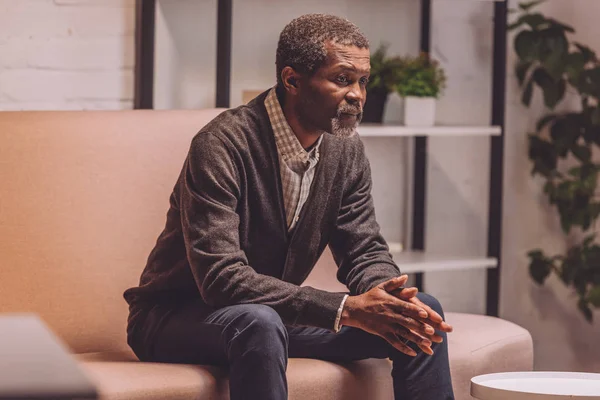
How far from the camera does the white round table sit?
1.34 m

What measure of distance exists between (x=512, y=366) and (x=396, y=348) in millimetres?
418

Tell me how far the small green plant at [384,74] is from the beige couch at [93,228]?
747mm

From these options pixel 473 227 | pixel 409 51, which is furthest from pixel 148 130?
pixel 473 227

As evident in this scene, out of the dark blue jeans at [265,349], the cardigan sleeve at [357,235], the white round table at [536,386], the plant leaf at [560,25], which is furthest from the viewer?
the plant leaf at [560,25]

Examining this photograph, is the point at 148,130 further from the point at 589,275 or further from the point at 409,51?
the point at 589,275

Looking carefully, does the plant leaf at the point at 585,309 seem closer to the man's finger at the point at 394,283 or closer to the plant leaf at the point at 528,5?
the plant leaf at the point at 528,5

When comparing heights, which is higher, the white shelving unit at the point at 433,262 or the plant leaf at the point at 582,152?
the plant leaf at the point at 582,152

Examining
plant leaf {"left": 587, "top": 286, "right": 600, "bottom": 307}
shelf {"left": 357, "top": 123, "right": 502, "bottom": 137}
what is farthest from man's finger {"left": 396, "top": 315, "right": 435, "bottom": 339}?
plant leaf {"left": 587, "top": 286, "right": 600, "bottom": 307}

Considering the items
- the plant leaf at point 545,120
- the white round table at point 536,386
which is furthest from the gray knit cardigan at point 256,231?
the plant leaf at point 545,120

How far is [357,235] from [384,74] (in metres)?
0.87

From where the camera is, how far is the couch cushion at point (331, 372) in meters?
1.55

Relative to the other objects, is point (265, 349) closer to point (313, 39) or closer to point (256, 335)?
point (256, 335)

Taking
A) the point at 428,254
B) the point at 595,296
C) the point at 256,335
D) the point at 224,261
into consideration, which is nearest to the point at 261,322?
the point at 256,335

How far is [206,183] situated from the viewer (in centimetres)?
167
